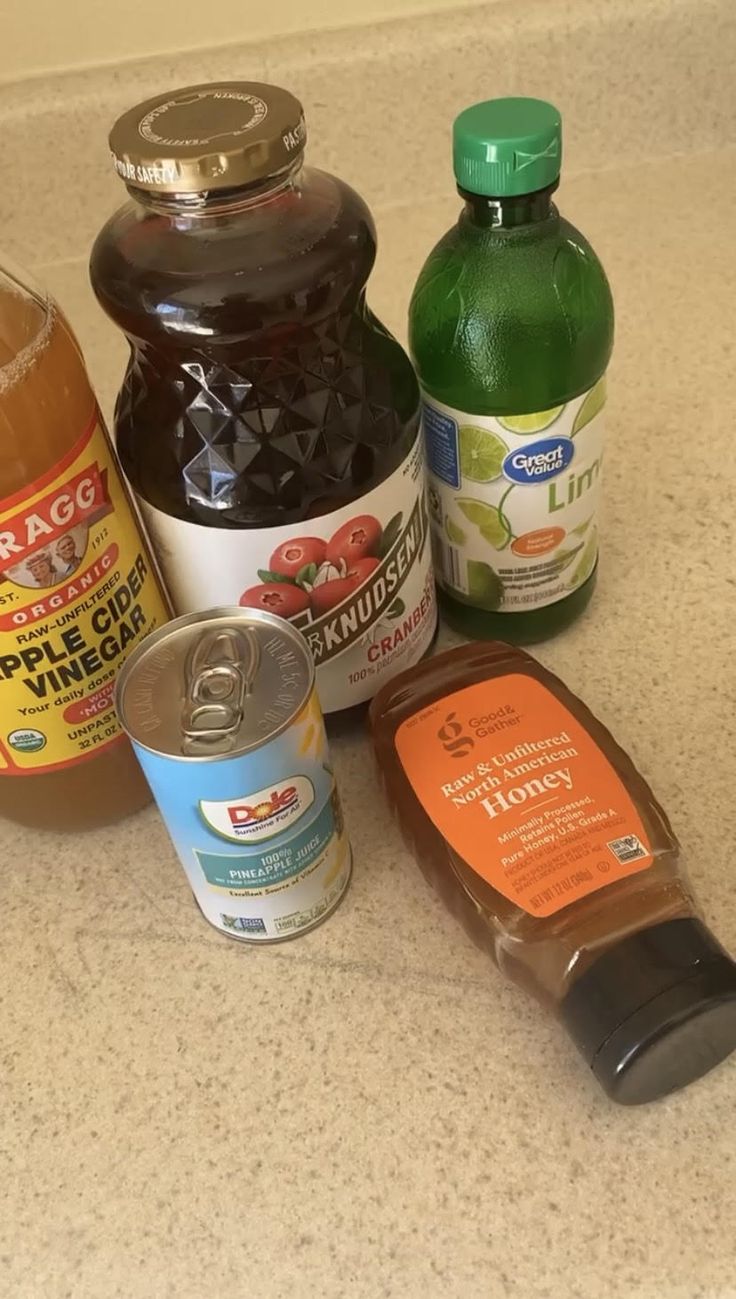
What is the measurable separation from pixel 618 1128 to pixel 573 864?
11 centimetres

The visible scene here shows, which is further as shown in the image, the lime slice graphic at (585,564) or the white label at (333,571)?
the lime slice graphic at (585,564)

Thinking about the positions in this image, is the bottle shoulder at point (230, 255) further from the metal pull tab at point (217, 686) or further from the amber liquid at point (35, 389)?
the metal pull tab at point (217, 686)

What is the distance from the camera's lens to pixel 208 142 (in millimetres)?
449

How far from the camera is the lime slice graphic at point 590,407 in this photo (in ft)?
1.88

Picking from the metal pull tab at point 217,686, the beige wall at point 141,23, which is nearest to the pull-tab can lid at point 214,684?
the metal pull tab at point 217,686

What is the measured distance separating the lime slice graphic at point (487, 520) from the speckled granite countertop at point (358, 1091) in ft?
0.30

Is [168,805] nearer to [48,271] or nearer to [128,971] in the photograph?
[128,971]

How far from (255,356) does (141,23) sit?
18.7 inches

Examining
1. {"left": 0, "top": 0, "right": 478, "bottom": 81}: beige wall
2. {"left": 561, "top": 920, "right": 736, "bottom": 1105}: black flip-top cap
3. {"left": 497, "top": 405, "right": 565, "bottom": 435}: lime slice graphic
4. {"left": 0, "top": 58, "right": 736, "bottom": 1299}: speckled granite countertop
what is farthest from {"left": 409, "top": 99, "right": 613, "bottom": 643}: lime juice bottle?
{"left": 0, "top": 0, "right": 478, "bottom": 81}: beige wall

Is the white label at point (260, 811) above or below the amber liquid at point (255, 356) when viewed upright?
below

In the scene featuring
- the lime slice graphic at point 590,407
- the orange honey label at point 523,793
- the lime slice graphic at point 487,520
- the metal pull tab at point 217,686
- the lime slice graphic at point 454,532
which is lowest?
the orange honey label at point 523,793

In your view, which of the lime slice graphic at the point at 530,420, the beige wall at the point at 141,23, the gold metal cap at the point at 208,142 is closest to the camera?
the gold metal cap at the point at 208,142

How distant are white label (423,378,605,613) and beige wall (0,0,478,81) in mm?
444

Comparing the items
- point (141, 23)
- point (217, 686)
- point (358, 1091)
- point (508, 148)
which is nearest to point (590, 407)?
point (508, 148)
